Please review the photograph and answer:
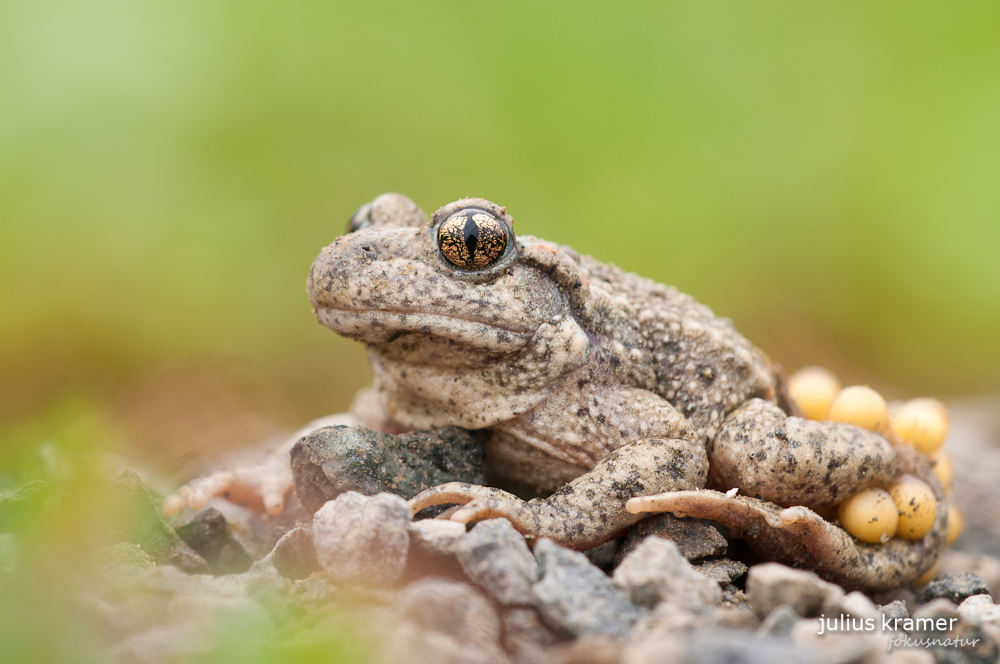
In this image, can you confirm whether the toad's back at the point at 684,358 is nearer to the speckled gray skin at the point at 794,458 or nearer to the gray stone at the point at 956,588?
the speckled gray skin at the point at 794,458

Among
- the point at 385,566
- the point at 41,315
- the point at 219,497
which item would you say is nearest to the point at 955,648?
the point at 385,566

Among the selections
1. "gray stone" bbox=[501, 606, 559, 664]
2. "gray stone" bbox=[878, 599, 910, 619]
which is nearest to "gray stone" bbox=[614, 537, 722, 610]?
"gray stone" bbox=[501, 606, 559, 664]

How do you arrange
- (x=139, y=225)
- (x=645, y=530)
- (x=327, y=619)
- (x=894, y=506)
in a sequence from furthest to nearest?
(x=139, y=225) → (x=894, y=506) → (x=645, y=530) → (x=327, y=619)

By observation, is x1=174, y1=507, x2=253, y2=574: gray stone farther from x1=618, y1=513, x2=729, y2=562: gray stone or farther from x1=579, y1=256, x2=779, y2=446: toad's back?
x1=579, y1=256, x2=779, y2=446: toad's back

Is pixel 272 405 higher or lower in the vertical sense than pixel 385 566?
higher

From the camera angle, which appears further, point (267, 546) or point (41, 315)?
point (41, 315)

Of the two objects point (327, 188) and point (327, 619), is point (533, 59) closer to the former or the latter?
point (327, 188)
